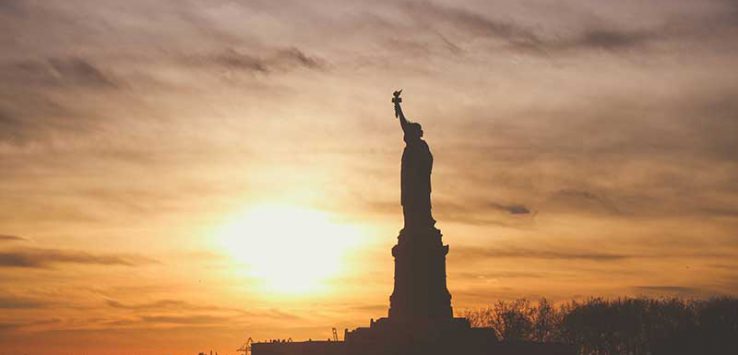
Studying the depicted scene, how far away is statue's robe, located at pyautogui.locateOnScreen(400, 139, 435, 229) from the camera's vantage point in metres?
40.7

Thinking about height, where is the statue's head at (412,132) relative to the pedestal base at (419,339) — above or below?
above

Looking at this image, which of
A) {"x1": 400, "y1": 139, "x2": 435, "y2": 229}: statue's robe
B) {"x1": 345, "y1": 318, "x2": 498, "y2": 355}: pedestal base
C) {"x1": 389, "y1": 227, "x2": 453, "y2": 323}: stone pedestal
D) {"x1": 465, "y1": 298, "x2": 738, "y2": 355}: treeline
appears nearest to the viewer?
{"x1": 345, "y1": 318, "x2": 498, "y2": 355}: pedestal base

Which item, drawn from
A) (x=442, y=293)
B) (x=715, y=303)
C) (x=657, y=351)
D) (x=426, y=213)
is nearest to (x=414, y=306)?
(x=442, y=293)

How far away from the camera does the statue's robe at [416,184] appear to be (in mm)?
40656

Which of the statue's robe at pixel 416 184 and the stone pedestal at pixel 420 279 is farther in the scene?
the statue's robe at pixel 416 184

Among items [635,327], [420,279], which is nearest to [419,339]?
[420,279]

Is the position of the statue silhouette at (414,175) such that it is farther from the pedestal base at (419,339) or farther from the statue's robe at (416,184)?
the pedestal base at (419,339)

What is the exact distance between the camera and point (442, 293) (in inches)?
1554

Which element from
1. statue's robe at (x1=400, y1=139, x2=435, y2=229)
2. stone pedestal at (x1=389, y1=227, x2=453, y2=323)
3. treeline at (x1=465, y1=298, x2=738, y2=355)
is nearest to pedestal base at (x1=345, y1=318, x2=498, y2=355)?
stone pedestal at (x1=389, y1=227, x2=453, y2=323)

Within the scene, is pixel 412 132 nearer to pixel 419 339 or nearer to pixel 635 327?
pixel 419 339

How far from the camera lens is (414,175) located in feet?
136

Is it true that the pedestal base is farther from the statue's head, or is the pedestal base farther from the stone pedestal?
the statue's head

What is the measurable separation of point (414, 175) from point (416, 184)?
380 mm

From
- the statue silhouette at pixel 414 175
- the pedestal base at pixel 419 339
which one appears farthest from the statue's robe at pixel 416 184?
the pedestal base at pixel 419 339
